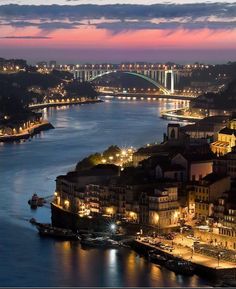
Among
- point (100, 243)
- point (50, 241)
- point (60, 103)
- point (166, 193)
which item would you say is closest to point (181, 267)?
point (100, 243)

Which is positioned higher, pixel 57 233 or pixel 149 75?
pixel 57 233

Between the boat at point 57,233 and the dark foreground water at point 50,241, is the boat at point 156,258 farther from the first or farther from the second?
the boat at point 57,233

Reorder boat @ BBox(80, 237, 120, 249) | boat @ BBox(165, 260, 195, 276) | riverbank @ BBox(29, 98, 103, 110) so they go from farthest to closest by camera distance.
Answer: riverbank @ BBox(29, 98, 103, 110) → boat @ BBox(80, 237, 120, 249) → boat @ BBox(165, 260, 195, 276)

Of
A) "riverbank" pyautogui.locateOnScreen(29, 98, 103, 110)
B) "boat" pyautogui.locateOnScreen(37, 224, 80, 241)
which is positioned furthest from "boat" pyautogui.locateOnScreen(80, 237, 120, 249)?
"riverbank" pyautogui.locateOnScreen(29, 98, 103, 110)

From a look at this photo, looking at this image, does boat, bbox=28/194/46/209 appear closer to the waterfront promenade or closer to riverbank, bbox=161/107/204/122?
the waterfront promenade

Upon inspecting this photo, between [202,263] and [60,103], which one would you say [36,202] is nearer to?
[202,263]

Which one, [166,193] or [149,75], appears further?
[149,75]
